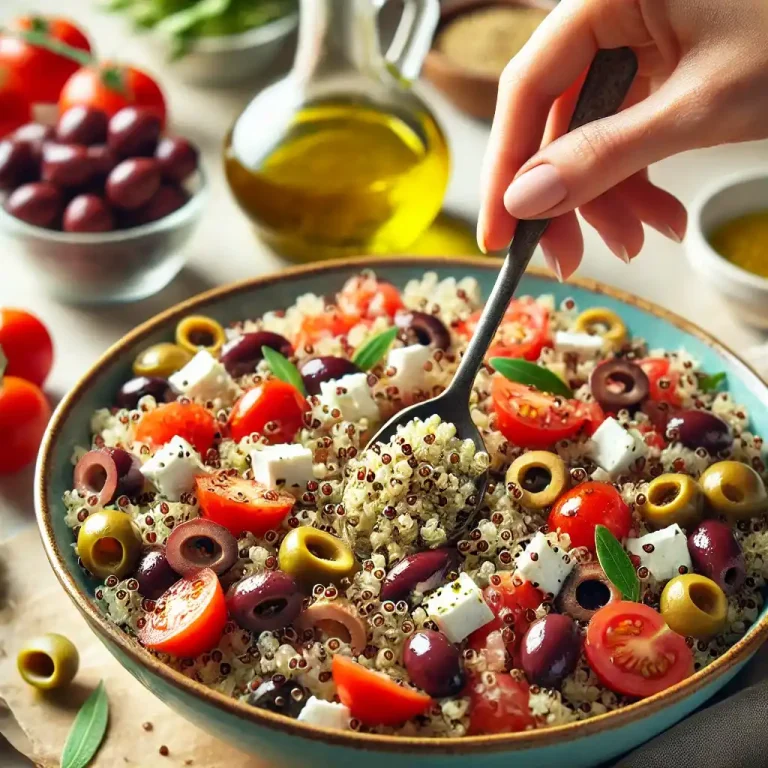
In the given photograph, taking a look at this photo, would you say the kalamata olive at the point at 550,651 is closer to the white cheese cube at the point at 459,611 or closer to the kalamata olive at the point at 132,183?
the white cheese cube at the point at 459,611

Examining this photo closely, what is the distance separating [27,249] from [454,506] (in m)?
1.17

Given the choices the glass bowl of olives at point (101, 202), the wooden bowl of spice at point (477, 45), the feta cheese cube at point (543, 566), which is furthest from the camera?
the wooden bowl of spice at point (477, 45)

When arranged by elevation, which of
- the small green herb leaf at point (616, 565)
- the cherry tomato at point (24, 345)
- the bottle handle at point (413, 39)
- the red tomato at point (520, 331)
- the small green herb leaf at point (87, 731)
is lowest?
the small green herb leaf at point (87, 731)

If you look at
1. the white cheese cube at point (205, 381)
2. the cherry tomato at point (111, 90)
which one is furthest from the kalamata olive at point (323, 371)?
the cherry tomato at point (111, 90)

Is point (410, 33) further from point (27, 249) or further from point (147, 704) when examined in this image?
point (147, 704)

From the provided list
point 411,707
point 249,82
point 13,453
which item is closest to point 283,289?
point 13,453

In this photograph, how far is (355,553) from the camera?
1.47 meters

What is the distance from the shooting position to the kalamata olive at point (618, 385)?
66.8 inches

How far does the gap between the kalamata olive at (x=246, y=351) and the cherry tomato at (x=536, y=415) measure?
0.37 meters

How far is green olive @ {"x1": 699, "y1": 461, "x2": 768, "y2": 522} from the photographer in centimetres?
154

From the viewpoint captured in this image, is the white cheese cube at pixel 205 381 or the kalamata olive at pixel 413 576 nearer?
the kalamata olive at pixel 413 576

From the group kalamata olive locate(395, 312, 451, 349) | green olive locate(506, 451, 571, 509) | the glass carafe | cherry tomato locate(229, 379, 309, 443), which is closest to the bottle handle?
the glass carafe

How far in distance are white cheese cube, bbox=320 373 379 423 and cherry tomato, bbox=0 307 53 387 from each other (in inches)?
27.9

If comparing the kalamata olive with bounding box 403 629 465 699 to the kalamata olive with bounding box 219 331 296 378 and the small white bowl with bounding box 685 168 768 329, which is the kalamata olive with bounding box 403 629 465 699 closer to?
the kalamata olive with bounding box 219 331 296 378
